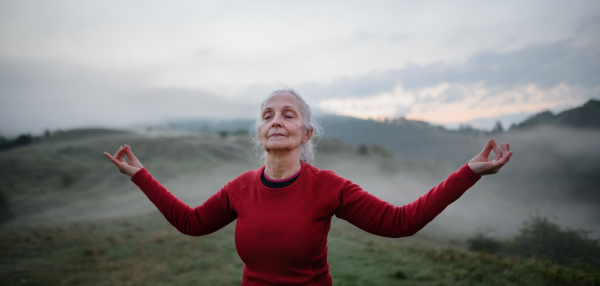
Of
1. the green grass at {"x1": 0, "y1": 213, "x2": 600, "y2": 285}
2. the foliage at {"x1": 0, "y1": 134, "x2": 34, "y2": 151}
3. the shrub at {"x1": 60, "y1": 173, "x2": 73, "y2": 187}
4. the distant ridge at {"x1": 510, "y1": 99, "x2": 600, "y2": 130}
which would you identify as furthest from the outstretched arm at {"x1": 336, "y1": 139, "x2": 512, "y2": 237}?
the foliage at {"x1": 0, "y1": 134, "x2": 34, "y2": 151}

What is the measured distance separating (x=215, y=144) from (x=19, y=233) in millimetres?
43390

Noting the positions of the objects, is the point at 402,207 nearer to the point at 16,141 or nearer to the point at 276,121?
the point at 276,121

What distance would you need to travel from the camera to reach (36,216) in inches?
798

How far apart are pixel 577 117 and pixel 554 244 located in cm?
825

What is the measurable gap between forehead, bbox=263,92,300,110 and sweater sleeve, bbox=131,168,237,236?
87 centimetres

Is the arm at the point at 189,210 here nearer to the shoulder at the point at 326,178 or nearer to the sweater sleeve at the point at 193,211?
the sweater sleeve at the point at 193,211

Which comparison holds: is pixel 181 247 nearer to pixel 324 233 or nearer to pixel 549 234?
pixel 324 233

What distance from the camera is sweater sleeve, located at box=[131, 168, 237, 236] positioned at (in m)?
2.36

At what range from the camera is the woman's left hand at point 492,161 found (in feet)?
5.41

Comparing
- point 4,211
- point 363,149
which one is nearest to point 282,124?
point 4,211

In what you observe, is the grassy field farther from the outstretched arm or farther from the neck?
the outstretched arm

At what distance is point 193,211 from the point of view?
96.8 inches

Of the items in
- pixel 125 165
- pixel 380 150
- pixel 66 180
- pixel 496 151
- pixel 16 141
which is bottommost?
pixel 66 180

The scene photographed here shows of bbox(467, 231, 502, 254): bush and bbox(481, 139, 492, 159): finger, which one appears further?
bbox(467, 231, 502, 254): bush
